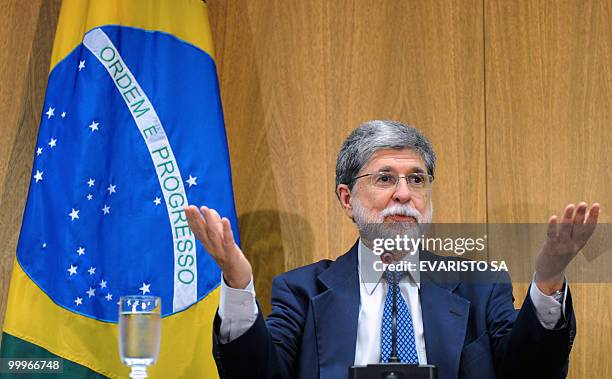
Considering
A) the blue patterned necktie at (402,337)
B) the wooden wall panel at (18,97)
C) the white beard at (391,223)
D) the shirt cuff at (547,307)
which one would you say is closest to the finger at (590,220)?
the shirt cuff at (547,307)

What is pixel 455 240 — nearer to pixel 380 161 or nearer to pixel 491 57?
pixel 380 161

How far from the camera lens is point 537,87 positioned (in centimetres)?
340

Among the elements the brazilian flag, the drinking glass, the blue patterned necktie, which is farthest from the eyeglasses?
the drinking glass

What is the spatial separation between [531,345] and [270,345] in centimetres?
63

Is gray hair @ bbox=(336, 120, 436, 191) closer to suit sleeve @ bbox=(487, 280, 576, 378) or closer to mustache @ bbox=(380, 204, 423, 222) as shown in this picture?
mustache @ bbox=(380, 204, 423, 222)

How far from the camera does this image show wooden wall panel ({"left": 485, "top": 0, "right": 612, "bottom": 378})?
3.33 metres

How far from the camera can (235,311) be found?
7.13ft

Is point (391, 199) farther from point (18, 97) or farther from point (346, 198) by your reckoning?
point (18, 97)

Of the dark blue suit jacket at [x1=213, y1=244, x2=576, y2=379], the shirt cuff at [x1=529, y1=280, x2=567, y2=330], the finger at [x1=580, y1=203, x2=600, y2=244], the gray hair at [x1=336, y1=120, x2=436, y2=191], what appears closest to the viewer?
the finger at [x1=580, y1=203, x2=600, y2=244]

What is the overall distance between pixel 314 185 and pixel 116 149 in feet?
2.60

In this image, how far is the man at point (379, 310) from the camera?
2146 mm

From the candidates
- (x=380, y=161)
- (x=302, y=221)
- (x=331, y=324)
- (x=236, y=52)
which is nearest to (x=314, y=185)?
(x=302, y=221)

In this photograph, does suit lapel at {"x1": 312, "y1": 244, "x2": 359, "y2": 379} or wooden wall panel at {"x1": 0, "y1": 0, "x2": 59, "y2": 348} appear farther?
wooden wall panel at {"x1": 0, "y1": 0, "x2": 59, "y2": 348}

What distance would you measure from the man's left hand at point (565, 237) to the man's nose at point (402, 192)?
0.57 m
